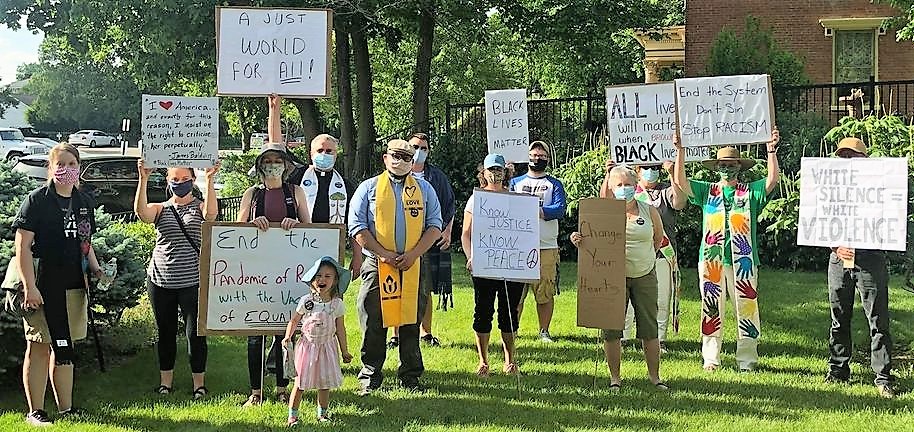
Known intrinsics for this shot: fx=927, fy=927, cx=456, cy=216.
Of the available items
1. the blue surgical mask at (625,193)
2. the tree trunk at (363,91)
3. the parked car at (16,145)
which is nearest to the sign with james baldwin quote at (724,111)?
the blue surgical mask at (625,193)

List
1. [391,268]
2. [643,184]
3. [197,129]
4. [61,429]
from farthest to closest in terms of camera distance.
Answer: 1. [643,184]
2. [197,129]
3. [391,268]
4. [61,429]

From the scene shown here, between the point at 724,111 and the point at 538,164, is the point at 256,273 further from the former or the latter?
the point at 724,111

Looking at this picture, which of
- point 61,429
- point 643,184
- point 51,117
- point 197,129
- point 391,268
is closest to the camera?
point 61,429

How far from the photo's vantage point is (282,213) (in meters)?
6.00

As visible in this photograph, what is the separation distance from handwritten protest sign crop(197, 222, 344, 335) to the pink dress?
1.05 feet

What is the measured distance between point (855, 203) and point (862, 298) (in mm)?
696

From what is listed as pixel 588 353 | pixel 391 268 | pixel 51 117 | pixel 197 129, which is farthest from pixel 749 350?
pixel 51 117

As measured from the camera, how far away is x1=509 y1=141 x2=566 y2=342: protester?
766 centimetres

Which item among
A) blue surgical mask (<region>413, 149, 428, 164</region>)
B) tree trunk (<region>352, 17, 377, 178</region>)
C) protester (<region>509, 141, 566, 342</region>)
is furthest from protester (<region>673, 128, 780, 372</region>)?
tree trunk (<region>352, 17, 377, 178</region>)

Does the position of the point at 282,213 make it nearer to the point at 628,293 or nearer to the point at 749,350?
the point at 628,293

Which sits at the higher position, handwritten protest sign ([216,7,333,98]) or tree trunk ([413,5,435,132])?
tree trunk ([413,5,435,132])

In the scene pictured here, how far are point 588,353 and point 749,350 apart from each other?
52.2 inches

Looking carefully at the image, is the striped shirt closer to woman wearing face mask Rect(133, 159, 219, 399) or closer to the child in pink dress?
woman wearing face mask Rect(133, 159, 219, 399)

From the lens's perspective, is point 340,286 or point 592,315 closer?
point 340,286
